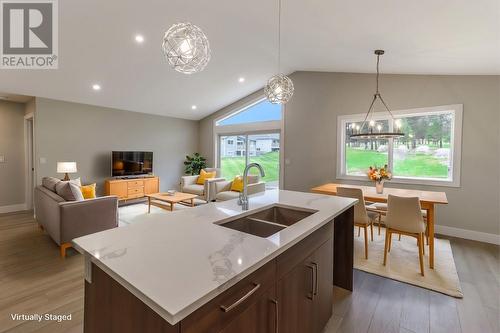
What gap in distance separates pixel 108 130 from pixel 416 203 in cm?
628

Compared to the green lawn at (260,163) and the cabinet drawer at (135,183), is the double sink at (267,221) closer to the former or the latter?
the green lawn at (260,163)

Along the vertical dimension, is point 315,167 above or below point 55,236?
above

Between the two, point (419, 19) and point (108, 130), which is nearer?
point (419, 19)

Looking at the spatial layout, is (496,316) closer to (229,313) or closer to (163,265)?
(229,313)

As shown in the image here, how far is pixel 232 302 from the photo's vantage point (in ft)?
2.86

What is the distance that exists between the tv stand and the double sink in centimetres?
478

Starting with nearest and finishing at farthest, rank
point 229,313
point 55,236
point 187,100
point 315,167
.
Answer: point 229,313, point 55,236, point 315,167, point 187,100

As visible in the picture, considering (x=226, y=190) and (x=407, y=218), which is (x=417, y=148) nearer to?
(x=407, y=218)

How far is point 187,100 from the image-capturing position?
617 centimetres

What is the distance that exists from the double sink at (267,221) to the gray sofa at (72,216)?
2.53 meters

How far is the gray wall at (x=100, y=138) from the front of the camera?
4898 millimetres

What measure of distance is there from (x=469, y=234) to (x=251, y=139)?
4.91m

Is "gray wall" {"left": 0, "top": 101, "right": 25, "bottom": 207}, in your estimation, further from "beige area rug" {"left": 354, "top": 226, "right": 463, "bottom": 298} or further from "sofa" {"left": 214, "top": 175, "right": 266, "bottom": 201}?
"beige area rug" {"left": 354, "top": 226, "right": 463, "bottom": 298}

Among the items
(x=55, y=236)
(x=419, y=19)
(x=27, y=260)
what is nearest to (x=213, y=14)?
(x=419, y=19)
